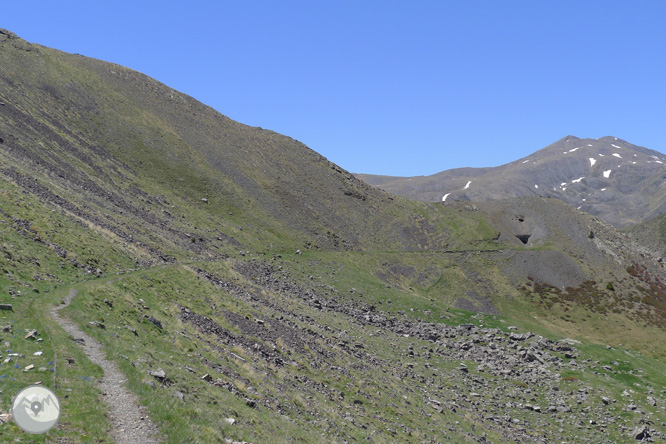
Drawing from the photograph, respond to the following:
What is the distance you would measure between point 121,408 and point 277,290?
43.9 meters

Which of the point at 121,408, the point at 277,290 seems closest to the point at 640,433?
the point at 277,290

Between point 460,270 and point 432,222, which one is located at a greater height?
point 432,222

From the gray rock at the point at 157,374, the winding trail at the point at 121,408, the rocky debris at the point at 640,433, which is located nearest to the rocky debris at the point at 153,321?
the winding trail at the point at 121,408

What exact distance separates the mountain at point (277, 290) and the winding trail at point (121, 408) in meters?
A: 0.32

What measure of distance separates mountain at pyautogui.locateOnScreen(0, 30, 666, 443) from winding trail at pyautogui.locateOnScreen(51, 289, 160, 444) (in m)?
0.32

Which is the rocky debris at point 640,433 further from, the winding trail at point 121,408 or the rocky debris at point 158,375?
the winding trail at point 121,408

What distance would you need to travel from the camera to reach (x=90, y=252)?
39750 millimetres

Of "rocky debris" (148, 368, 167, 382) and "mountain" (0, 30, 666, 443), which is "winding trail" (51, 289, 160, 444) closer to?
"mountain" (0, 30, 666, 443)

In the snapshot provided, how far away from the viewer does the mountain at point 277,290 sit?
2323 centimetres

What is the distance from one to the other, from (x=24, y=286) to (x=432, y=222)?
332 ft

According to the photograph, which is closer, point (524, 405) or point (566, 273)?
point (524, 405)

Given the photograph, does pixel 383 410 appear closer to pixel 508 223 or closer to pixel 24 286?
pixel 24 286

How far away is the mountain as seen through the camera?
76.2 ft

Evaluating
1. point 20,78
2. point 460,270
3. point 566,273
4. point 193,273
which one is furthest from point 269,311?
point 20,78
